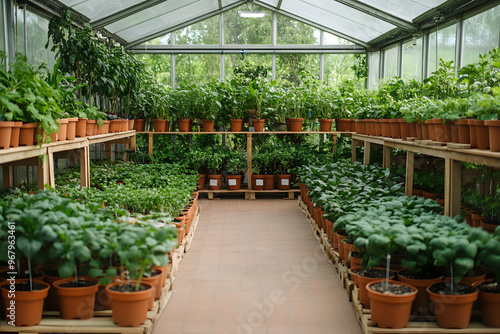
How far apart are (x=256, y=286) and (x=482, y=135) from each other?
2.10 meters

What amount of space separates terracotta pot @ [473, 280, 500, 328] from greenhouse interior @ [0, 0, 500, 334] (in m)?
0.02

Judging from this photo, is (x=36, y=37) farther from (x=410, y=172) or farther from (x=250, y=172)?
(x=410, y=172)

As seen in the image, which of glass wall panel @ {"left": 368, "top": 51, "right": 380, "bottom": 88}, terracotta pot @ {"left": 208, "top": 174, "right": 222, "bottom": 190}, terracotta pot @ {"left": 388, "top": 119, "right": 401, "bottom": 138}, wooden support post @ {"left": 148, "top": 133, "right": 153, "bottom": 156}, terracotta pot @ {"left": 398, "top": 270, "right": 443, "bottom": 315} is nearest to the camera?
terracotta pot @ {"left": 398, "top": 270, "right": 443, "bottom": 315}

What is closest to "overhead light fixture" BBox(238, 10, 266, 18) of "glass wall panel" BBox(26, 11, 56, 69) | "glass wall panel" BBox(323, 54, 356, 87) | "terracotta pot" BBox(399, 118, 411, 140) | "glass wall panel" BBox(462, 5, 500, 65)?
"glass wall panel" BBox(323, 54, 356, 87)

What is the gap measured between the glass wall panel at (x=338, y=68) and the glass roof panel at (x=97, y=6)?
4.32 metres

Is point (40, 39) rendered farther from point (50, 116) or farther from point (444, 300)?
point (444, 300)

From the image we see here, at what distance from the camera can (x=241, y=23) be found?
31.8 feet

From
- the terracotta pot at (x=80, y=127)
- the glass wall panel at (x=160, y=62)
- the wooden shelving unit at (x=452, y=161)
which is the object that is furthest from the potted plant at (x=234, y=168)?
the wooden shelving unit at (x=452, y=161)

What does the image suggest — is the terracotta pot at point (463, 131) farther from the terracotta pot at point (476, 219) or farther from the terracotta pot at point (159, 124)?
the terracotta pot at point (159, 124)

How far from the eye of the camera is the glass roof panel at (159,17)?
8.17m

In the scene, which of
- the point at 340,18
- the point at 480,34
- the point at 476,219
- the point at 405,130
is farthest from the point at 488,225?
the point at 340,18

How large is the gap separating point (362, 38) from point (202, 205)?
499 cm

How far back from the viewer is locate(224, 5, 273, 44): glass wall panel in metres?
9.63

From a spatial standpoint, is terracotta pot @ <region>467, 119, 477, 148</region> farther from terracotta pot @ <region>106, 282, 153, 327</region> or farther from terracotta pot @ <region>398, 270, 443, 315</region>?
terracotta pot @ <region>106, 282, 153, 327</region>
